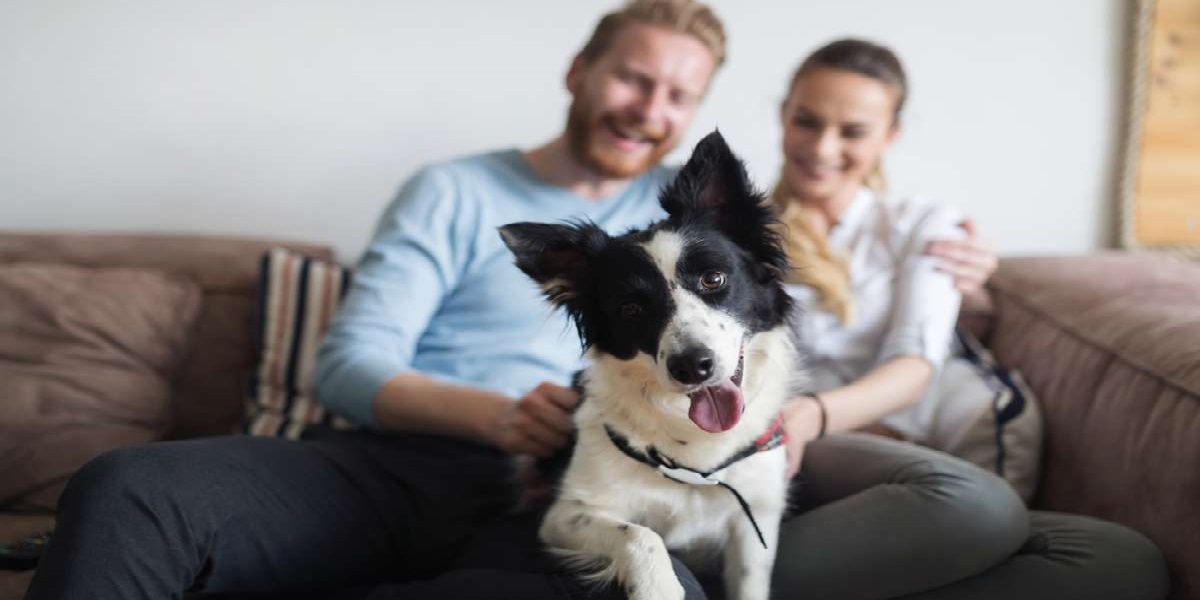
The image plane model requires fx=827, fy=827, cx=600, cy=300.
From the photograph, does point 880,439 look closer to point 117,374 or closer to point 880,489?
point 880,489

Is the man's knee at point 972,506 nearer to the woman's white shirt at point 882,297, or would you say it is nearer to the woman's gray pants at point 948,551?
the woman's gray pants at point 948,551

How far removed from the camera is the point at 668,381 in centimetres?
128

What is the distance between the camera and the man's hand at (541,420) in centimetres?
154

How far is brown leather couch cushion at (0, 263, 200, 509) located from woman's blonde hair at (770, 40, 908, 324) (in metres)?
1.65

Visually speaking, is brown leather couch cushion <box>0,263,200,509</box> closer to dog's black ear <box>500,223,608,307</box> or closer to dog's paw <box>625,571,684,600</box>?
dog's black ear <box>500,223,608,307</box>

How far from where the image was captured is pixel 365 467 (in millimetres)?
1605

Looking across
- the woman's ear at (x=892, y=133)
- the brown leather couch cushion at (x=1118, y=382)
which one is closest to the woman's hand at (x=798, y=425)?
the brown leather couch cushion at (x=1118, y=382)

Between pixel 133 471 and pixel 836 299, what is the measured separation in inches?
58.6

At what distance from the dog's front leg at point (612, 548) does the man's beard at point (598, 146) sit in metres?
0.88

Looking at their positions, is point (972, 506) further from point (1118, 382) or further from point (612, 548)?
point (612, 548)

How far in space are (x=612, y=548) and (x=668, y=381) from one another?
0.91ft

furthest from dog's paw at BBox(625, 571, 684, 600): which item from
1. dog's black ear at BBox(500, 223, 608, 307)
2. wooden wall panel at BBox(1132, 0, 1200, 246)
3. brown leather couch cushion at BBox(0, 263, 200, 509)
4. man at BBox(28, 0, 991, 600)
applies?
wooden wall panel at BBox(1132, 0, 1200, 246)

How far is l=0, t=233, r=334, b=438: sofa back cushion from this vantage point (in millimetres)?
2305

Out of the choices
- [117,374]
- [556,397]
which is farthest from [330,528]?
[117,374]
